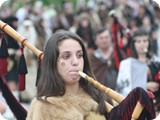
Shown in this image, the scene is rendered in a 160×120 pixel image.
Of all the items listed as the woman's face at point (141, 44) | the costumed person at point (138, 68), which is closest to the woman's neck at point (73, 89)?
the costumed person at point (138, 68)

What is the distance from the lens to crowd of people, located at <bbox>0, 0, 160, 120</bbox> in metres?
4.81

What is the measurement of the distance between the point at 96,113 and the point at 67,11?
15.3 meters

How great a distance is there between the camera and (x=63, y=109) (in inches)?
186

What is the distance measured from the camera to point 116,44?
10117 mm

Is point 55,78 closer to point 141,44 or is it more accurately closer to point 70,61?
point 70,61

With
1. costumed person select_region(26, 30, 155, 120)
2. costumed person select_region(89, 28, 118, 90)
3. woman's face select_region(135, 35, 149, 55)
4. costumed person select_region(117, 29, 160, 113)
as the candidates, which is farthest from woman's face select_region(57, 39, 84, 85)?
costumed person select_region(89, 28, 118, 90)

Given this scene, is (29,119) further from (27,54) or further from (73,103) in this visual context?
(27,54)

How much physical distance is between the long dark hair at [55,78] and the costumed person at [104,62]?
4.48m

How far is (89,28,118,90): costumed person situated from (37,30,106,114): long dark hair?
4.48 meters

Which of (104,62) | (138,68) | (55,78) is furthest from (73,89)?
(104,62)

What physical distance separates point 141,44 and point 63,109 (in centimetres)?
437

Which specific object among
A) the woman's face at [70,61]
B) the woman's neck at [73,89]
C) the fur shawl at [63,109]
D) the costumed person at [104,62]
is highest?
the woman's face at [70,61]

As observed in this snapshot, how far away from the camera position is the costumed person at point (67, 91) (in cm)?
470

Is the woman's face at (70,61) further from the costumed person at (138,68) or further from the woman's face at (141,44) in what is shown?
the woman's face at (141,44)
